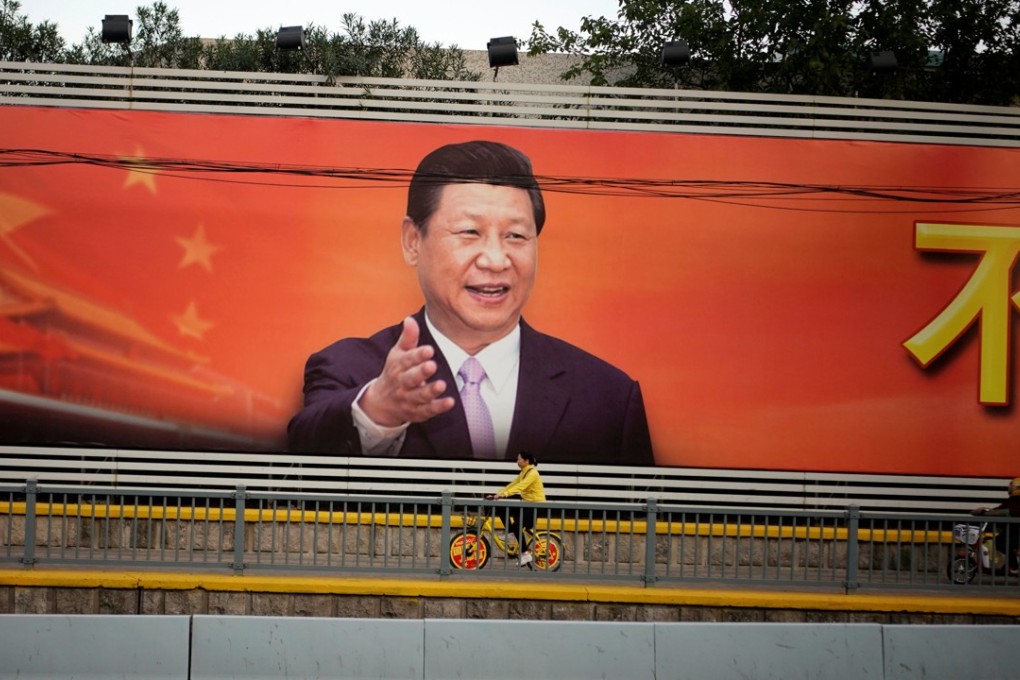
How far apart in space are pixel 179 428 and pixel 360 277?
3.04 metres

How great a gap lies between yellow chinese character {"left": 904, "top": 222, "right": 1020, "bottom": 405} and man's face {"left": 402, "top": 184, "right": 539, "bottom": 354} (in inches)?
207

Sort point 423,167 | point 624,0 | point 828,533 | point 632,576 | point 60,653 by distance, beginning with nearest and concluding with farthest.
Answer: point 60,653 → point 632,576 → point 828,533 → point 423,167 → point 624,0

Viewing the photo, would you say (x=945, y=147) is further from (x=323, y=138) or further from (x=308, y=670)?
(x=308, y=670)

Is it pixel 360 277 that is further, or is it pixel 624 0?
pixel 624 0

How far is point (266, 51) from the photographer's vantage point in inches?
891

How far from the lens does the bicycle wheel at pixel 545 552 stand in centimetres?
1305

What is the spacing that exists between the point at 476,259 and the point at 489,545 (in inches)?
199

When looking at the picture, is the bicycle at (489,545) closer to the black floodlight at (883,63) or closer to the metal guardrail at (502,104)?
the metal guardrail at (502,104)

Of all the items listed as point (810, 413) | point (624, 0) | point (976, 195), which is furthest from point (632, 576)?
point (624, 0)

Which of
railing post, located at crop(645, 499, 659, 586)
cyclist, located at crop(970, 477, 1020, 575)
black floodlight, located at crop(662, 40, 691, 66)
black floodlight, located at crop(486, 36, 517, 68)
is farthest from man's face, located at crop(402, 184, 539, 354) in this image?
cyclist, located at crop(970, 477, 1020, 575)

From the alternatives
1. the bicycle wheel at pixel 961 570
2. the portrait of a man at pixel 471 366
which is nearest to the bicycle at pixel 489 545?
the portrait of a man at pixel 471 366

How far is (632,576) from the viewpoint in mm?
13133

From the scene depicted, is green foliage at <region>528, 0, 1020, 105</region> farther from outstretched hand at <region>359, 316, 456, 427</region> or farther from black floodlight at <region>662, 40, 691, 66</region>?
outstretched hand at <region>359, 316, 456, 427</region>

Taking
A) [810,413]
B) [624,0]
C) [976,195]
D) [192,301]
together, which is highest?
[624,0]
